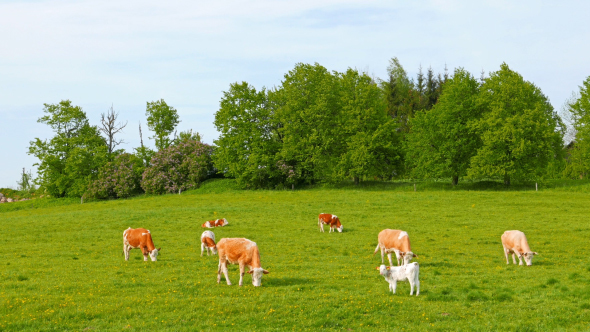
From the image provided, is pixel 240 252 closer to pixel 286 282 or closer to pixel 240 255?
pixel 240 255

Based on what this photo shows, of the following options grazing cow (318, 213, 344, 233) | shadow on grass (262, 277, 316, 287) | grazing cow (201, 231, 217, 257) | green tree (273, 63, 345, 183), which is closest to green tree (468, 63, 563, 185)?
green tree (273, 63, 345, 183)

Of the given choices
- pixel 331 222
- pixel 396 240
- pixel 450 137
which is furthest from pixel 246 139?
pixel 396 240

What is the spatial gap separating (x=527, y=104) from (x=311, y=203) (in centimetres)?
3199

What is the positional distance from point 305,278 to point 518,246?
379 inches

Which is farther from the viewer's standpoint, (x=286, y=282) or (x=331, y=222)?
(x=331, y=222)

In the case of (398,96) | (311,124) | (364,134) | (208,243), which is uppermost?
(398,96)

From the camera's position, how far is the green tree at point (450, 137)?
60.3 m

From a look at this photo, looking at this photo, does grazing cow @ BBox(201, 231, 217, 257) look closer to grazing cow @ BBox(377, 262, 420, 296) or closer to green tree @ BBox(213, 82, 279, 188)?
grazing cow @ BBox(377, 262, 420, 296)

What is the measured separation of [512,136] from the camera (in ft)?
187

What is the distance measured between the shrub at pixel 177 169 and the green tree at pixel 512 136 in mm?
38844

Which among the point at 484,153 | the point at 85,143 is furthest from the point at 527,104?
the point at 85,143

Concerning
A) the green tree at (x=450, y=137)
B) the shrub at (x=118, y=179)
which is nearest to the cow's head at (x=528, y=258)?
the green tree at (x=450, y=137)

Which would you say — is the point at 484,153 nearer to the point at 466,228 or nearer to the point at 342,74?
the point at 342,74

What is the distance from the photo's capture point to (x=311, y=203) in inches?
1849
